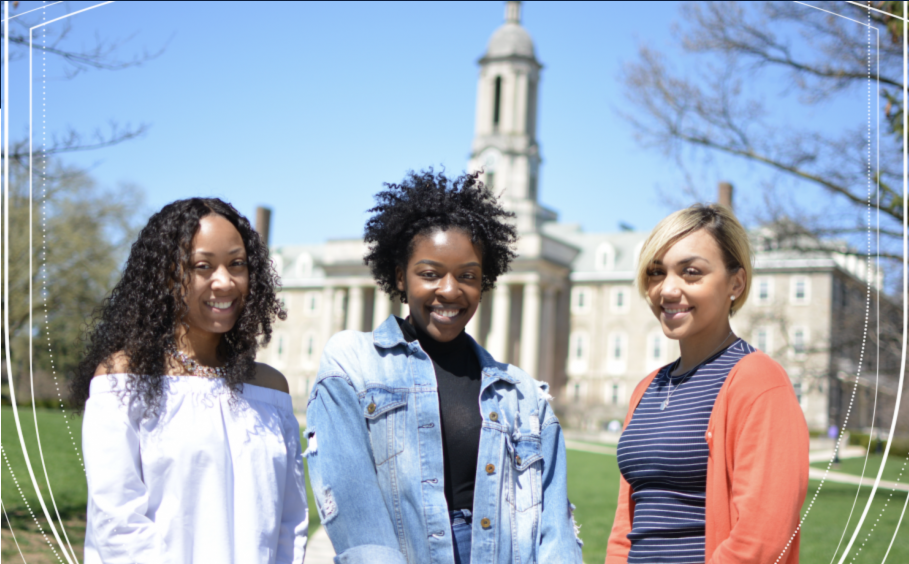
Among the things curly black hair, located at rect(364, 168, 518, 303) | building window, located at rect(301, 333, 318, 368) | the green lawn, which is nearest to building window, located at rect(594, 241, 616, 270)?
building window, located at rect(301, 333, 318, 368)

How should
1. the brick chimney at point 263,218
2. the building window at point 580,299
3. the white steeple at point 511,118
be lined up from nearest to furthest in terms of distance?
the brick chimney at point 263,218 → the building window at point 580,299 → the white steeple at point 511,118

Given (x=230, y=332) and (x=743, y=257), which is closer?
(x=743, y=257)

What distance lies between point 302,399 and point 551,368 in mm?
20658

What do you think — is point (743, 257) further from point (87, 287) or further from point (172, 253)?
point (87, 287)

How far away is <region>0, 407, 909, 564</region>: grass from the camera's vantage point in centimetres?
809

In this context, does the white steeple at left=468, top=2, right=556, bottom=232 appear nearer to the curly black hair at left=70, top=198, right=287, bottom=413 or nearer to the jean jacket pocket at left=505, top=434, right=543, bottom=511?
the curly black hair at left=70, top=198, right=287, bottom=413

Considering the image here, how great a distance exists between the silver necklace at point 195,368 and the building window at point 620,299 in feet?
217

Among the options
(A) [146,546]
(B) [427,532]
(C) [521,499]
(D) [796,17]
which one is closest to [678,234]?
(C) [521,499]

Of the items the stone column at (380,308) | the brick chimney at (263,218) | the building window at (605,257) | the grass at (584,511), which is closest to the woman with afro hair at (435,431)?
the grass at (584,511)

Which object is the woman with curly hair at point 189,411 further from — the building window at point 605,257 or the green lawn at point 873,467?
the building window at point 605,257

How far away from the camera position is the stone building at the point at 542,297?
2404 inches

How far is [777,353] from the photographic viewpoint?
66.6ft

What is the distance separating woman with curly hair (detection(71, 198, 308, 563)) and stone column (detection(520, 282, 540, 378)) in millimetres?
60176

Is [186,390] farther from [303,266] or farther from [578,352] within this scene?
[303,266]
